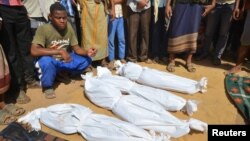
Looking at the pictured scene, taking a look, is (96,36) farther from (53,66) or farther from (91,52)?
(53,66)

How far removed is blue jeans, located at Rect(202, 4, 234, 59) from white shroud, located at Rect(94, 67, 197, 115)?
1.69 m

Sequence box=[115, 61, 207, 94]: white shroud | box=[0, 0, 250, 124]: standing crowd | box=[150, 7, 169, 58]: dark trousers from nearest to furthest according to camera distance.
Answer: box=[0, 0, 250, 124]: standing crowd, box=[115, 61, 207, 94]: white shroud, box=[150, 7, 169, 58]: dark trousers

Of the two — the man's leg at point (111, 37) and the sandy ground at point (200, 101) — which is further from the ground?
the man's leg at point (111, 37)

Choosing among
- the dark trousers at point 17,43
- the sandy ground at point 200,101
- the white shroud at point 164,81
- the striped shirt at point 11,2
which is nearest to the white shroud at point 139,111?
the sandy ground at point 200,101

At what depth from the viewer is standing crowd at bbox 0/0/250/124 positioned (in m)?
Answer: 3.82

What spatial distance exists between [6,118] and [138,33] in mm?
2449

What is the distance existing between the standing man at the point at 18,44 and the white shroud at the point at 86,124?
0.67 m

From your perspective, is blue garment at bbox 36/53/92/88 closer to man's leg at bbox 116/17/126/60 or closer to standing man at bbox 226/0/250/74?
man's leg at bbox 116/17/126/60

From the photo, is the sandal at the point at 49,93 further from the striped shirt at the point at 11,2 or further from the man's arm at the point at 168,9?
the man's arm at the point at 168,9

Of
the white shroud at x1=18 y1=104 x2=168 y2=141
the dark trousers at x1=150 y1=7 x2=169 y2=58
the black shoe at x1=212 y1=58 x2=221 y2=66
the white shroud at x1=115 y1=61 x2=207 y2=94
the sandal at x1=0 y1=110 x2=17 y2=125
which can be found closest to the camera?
the white shroud at x1=18 y1=104 x2=168 y2=141

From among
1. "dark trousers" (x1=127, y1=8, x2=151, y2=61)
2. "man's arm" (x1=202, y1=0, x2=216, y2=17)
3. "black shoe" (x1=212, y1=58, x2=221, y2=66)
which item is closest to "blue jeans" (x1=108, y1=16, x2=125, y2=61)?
"dark trousers" (x1=127, y1=8, x2=151, y2=61)

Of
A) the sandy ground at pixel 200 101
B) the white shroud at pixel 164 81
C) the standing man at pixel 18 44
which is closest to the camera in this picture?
the sandy ground at pixel 200 101

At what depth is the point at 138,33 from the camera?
5020 mm

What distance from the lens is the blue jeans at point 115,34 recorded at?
15.5ft
